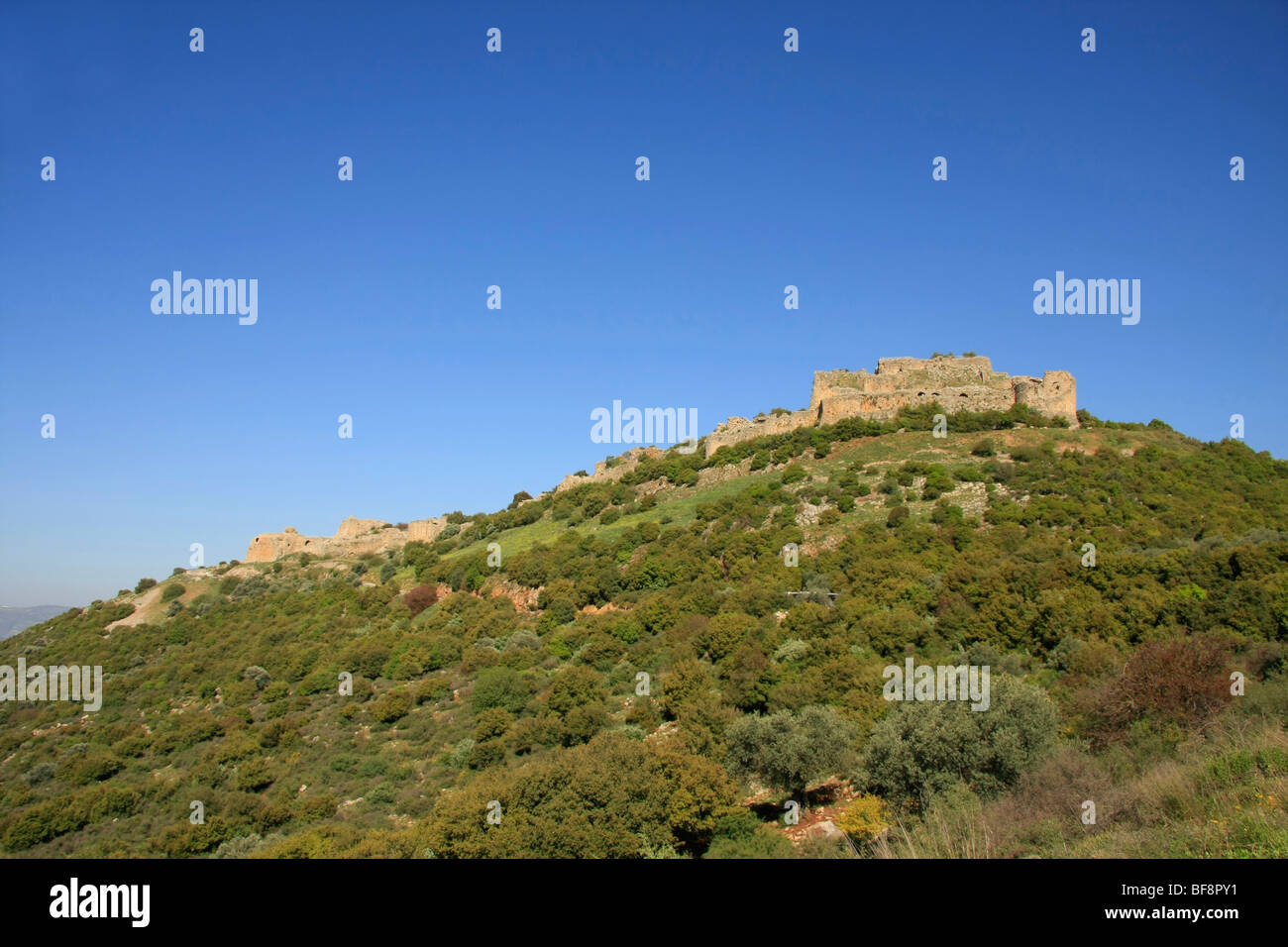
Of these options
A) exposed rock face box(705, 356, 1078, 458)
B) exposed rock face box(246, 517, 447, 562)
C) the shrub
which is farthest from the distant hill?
exposed rock face box(705, 356, 1078, 458)

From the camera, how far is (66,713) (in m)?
36.8

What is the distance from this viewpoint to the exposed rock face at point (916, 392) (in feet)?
131

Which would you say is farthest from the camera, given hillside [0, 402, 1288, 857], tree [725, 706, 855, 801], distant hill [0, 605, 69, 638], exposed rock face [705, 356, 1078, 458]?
distant hill [0, 605, 69, 638]

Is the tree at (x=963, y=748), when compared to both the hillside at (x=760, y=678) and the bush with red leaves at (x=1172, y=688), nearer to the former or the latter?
the hillside at (x=760, y=678)

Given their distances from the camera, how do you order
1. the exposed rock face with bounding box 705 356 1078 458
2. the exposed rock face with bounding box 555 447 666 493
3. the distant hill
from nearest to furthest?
the exposed rock face with bounding box 705 356 1078 458 < the exposed rock face with bounding box 555 447 666 493 < the distant hill

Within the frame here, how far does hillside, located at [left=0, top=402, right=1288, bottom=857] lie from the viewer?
12359 mm

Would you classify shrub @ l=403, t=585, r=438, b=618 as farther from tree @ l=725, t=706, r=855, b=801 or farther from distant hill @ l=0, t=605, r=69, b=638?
distant hill @ l=0, t=605, r=69, b=638

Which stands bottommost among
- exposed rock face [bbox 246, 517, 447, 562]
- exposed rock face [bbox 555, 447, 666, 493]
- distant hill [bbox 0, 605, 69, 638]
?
distant hill [bbox 0, 605, 69, 638]

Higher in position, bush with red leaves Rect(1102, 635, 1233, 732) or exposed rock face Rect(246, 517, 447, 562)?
exposed rock face Rect(246, 517, 447, 562)

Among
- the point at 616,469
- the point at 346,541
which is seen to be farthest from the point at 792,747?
the point at 346,541

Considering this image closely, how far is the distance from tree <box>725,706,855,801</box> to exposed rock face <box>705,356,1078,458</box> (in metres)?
28.5

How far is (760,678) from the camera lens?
20906 millimetres

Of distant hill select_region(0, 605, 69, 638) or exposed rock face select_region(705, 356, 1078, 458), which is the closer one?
exposed rock face select_region(705, 356, 1078, 458)
